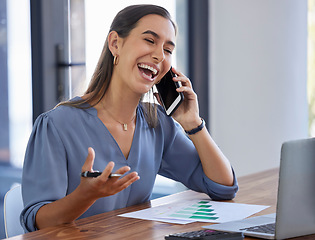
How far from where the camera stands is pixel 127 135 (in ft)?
5.56

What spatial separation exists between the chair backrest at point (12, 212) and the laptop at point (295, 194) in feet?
2.59

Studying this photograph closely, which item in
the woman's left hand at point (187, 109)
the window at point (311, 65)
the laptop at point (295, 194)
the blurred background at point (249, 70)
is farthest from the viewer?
the window at point (311, 65)

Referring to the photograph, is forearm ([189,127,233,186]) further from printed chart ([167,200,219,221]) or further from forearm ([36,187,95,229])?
forearm ([36,187,95,229])

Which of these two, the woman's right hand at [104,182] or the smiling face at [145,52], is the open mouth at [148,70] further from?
the woman's right hand at [104,182]

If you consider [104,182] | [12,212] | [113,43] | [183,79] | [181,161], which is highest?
[113,43]

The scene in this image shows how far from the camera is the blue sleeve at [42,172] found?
1.39m

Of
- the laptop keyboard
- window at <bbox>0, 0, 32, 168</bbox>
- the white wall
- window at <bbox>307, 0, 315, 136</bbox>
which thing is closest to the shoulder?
the laptop keyboard

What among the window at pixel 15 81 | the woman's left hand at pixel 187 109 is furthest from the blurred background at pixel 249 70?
the woman's left hand at pixel 187 109

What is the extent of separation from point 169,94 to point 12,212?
2.31 feet

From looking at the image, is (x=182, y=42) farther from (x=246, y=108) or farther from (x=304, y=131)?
(x=304, y=131)

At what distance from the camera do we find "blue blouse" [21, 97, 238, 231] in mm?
1427

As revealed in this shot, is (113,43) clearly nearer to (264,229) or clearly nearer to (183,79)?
(183,79)

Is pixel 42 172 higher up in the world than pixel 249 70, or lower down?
lower down

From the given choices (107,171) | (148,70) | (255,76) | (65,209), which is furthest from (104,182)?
(255,76)
